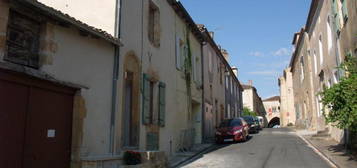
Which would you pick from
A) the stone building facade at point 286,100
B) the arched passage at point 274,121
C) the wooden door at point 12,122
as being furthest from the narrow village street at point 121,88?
the arched passage at point 274,121

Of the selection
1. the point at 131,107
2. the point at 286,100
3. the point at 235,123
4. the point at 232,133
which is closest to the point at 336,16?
the point at 232,133

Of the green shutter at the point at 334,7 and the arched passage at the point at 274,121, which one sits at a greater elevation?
the green shutter at the point at 334,7

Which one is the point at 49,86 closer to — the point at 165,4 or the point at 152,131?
the point at 152,131

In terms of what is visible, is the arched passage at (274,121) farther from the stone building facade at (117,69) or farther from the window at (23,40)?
the window at (23,40)

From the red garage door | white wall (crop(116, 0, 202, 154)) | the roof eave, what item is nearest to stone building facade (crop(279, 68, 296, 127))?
white wall (crop(116, 0, 202, 154))

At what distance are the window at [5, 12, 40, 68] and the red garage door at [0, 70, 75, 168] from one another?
514 mm

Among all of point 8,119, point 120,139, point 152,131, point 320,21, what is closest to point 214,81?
point 320,21

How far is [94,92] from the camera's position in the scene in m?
8.29

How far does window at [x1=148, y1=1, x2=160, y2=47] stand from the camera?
Result: 12676mm

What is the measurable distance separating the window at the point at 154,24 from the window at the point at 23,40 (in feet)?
19.9

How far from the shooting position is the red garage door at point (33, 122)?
19.2ft

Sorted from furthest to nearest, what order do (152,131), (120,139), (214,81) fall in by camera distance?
(214,81)
(152,131)
(120,139)

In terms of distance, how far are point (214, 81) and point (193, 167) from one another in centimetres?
1410

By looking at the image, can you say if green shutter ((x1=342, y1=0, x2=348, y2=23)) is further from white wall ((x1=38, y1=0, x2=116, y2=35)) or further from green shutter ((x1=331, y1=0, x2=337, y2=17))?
white wall ((x1=38, y1=0, x2=116, y2=35))
